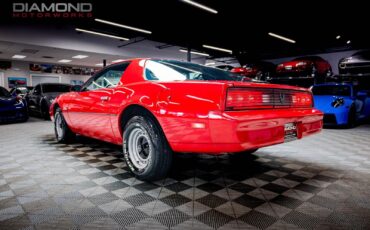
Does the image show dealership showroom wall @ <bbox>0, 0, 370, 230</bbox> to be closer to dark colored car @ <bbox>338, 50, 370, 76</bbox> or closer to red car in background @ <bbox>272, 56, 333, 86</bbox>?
red car in background @ <bbox>272, 56, 333, 86</bbox>

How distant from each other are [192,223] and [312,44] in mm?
16675

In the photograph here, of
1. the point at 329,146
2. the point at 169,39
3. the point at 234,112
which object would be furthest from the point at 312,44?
the point at 234,112

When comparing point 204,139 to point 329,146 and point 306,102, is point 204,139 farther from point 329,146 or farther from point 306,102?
point 329,146

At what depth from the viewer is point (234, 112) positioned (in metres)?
1.81

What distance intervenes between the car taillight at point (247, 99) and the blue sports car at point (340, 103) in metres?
4.86

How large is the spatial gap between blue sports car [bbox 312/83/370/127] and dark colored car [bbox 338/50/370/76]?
176 centimetres

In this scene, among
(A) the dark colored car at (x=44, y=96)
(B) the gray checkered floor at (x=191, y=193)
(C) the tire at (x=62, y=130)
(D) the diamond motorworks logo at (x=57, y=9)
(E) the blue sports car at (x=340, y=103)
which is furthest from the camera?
(D) the diamond motorworks logo at (x=57, y=9)

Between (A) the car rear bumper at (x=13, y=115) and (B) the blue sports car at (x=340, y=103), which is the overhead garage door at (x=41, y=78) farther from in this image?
(B) the blue sports car at (x=340, y=103)

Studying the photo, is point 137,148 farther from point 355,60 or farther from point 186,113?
point 355,60

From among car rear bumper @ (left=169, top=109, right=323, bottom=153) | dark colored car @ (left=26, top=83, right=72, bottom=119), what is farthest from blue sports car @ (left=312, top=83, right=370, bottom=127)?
dark colored car @ (left=26, top=83, right=72, bottom=119)

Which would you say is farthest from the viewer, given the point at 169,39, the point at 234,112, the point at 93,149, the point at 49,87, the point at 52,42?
→ the point at 169,39

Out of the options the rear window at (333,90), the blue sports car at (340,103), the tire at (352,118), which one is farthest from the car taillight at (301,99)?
the rear window at (333,90)

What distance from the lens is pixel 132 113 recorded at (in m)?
2.49

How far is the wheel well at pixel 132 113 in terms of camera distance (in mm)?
2264
